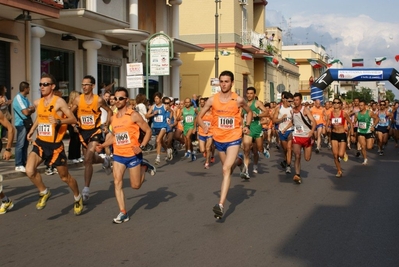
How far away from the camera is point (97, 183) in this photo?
36.4 ft

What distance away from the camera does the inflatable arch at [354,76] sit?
26.4m

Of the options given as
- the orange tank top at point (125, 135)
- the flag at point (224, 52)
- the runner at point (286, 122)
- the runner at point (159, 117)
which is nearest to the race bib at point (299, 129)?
the runner at point (286, 122)

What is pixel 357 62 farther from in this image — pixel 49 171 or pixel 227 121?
pixel 227 121

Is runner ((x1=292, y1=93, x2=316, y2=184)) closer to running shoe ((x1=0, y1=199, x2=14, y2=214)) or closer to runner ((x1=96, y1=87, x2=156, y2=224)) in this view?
runner ((x1=96, y1=87, x2=156, y2=224))

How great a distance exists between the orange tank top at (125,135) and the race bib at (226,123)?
50.8 inches

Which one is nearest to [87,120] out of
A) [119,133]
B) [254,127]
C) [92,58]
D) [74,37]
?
[119,133]

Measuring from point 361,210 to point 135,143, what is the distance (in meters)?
3.62

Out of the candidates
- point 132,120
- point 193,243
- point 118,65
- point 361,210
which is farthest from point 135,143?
point 118,65

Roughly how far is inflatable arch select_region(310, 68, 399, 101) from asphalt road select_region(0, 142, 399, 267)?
15154 millimetres

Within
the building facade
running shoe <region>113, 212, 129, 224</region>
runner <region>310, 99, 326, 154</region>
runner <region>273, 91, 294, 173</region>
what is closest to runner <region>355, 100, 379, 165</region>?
runner <region>310, 99, 326, 154</region>

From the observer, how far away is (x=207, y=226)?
721 centimetres

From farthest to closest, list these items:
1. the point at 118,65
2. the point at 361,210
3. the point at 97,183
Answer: the point at 118,65 < the point at 97,183 < the point at 361,210

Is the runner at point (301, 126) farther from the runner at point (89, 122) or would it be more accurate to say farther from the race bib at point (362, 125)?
the race bib at point (362, 125)

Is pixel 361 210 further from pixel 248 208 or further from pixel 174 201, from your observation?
pixel 174 201
